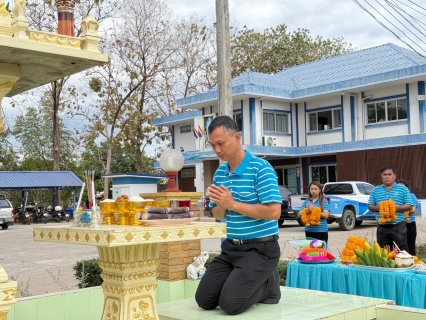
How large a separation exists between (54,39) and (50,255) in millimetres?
12496

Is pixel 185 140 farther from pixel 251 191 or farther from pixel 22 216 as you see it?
pixel 251 191

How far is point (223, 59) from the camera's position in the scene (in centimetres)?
829

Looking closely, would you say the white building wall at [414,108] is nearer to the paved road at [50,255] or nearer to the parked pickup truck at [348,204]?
the paved road at [50,255]

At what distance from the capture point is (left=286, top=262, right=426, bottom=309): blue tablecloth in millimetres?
5125

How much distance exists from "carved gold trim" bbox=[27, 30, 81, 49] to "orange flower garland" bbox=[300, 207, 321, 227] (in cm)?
443

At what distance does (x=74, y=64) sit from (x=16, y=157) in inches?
1696

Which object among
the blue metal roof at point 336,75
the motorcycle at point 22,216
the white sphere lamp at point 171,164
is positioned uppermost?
the blue metal roof at point 336,75

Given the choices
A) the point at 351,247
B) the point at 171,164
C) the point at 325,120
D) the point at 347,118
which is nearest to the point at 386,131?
the point at 347,118

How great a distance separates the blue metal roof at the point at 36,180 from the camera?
96.5 feet

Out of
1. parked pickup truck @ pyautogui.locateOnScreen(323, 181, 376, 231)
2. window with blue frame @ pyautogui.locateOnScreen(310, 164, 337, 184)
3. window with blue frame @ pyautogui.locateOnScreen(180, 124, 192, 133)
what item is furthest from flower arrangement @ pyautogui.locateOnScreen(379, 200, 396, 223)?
window with blue frame @ pyautogui.locateOnScreen(180, 124, 192, 133)

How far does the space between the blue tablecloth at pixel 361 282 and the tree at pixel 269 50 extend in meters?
30.8

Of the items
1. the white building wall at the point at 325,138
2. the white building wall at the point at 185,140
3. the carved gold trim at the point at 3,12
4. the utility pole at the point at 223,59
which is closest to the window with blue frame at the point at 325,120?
the white building wall at the point at 325,138

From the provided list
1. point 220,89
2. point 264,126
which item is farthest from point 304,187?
point 220,89

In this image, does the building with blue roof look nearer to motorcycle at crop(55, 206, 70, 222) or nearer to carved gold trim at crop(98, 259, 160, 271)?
motorcycle at crop(55, 206, 70, 222)
